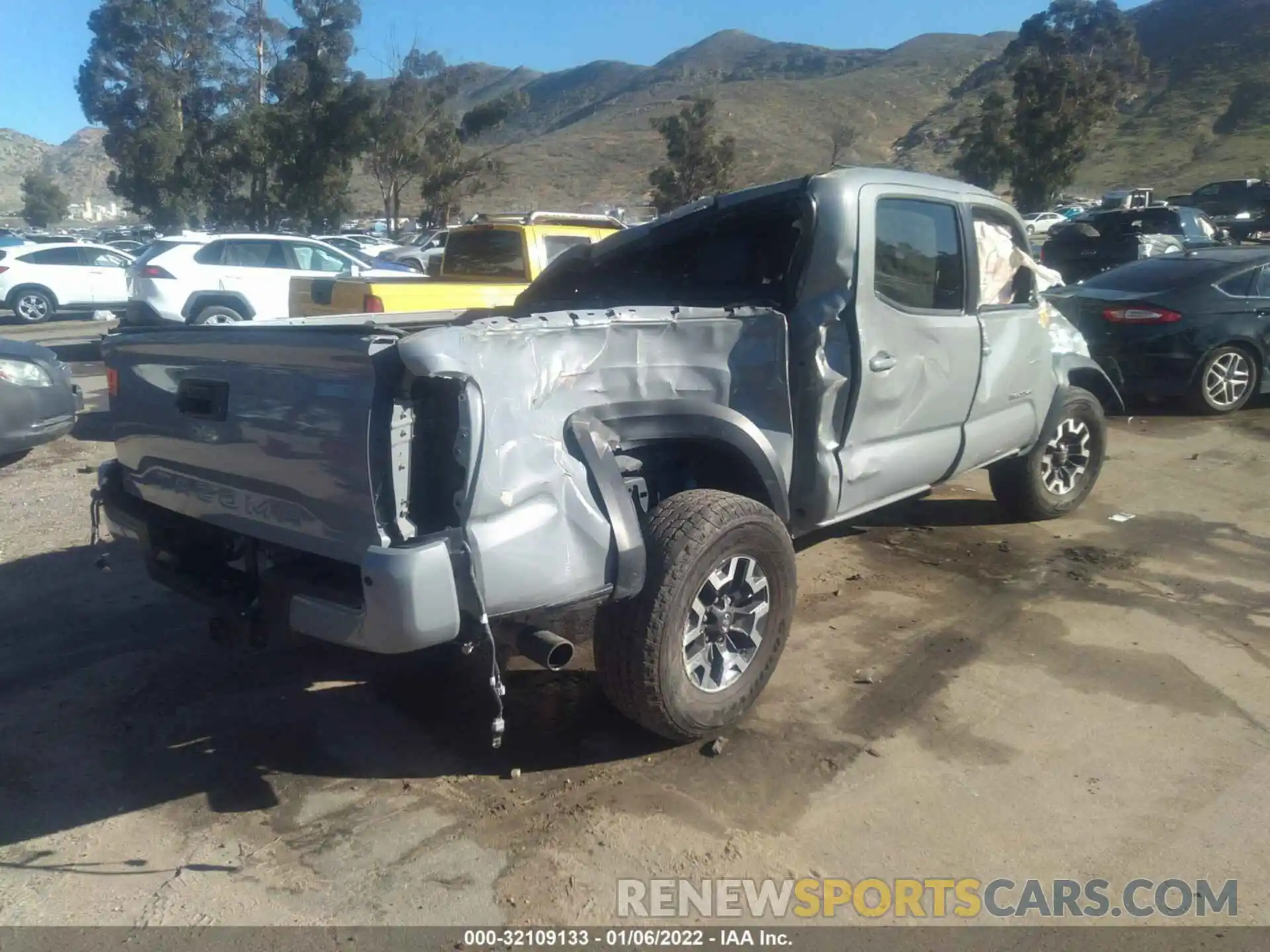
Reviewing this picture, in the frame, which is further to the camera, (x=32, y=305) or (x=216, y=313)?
(x=32, y=305)

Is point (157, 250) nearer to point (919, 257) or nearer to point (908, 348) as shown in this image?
point (919, 257)

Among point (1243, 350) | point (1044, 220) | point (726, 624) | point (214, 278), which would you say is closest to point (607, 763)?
point (726, 624)

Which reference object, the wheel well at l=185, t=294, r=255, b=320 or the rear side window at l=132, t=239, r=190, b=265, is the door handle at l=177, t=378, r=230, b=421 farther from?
the rear side window at l=132, t=239, r=190, b=265

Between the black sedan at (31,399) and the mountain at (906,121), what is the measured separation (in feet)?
111

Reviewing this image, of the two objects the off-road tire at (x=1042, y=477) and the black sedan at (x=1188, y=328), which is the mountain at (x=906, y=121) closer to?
the black sedan at (x=1188, y=328)

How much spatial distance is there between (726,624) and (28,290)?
69.2 feet

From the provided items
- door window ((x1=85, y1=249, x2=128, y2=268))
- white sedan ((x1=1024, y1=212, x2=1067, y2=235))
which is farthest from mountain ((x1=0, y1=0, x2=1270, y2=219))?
door window ((x1=85, y1=249, x2=128, y2=268))

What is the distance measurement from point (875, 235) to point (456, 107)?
39.4 m

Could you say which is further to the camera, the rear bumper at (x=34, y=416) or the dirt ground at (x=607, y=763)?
the rear bumper at (x=34, y=416)

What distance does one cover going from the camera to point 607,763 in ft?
12.4

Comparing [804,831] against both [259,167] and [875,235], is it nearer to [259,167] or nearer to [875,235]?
[875,235]

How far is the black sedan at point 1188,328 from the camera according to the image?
955 cm

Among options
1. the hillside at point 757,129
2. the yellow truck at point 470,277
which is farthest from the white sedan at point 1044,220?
the yellow truck at point 470,277

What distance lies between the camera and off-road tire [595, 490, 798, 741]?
11.4ft
